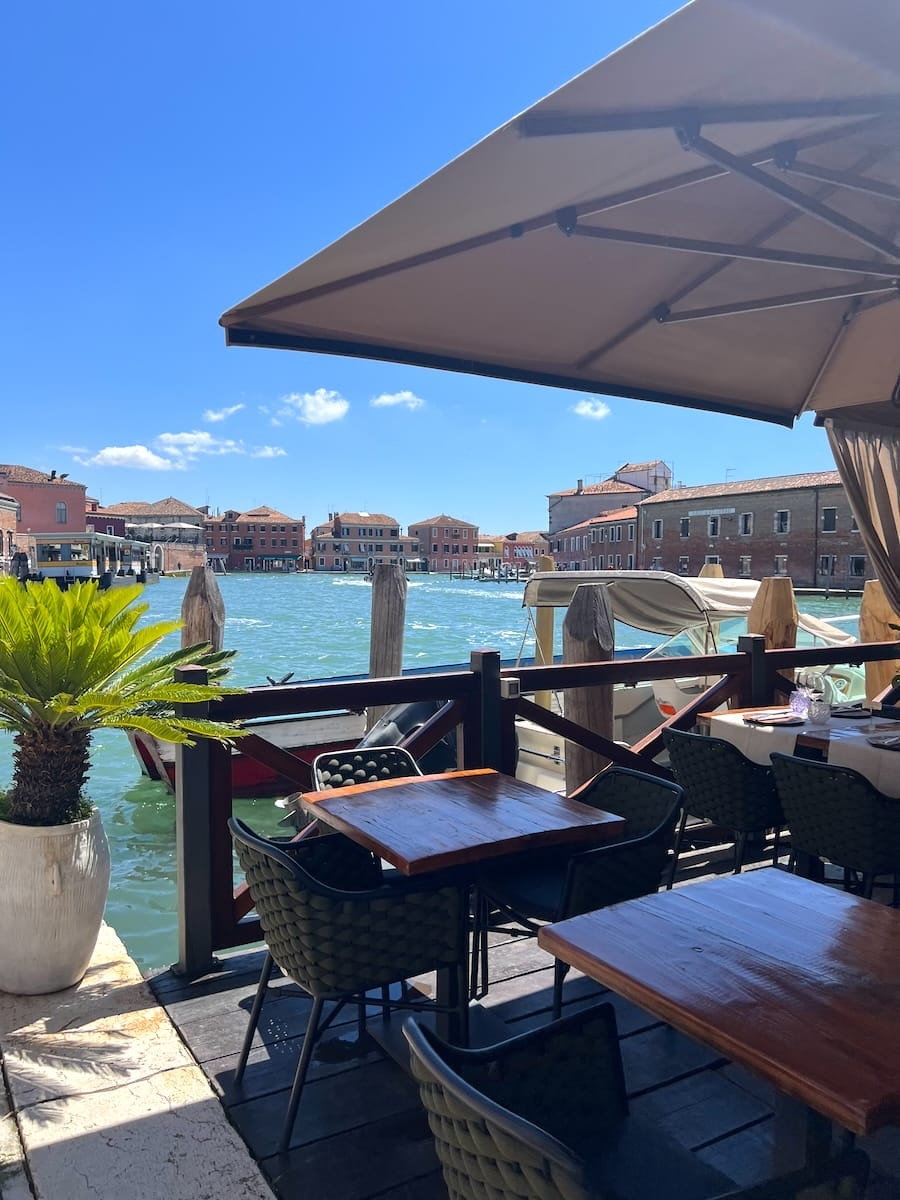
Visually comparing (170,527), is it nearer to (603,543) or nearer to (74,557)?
(74,557)

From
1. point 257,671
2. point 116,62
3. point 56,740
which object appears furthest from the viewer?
point 257,671

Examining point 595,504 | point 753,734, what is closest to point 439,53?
point 753,734

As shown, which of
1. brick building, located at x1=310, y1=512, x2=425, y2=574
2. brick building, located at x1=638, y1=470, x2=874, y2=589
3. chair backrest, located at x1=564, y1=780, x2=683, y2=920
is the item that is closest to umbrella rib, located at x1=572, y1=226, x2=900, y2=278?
chair backrest, located at x1=564, y1=780, x2=683, y2=920

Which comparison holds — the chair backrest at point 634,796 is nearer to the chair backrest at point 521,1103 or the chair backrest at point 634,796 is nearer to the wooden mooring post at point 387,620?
the chair backrest at point 521,1103

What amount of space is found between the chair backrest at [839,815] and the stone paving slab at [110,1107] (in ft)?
6.96

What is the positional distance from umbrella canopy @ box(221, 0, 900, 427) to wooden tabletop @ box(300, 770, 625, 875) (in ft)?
4.78

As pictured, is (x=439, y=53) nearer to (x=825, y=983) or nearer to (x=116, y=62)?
(x=116, y=62)

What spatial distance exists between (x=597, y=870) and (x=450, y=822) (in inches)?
17.1

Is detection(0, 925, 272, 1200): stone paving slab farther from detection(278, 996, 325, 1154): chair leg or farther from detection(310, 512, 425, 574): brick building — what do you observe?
detection(310, 512, 425, 574): brick building

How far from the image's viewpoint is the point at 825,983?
1.42 meters

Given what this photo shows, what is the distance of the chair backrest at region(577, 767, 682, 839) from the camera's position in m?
2.64

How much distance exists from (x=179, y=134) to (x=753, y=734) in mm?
12564

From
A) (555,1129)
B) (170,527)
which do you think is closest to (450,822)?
(555,1129)

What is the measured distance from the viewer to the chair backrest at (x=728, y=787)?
10.9ft
